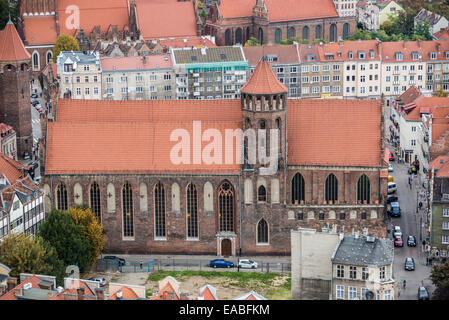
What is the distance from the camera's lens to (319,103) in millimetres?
126438

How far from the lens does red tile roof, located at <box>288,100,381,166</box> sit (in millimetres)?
123938

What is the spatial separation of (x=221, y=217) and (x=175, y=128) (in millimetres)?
12382

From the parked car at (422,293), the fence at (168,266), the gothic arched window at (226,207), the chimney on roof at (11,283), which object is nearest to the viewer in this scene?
the chimney on roof at (11,283)

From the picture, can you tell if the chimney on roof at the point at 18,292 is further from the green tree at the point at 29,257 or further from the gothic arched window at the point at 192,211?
the gothic arched window at the point at 192,211

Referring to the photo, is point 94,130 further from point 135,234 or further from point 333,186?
point 333,186

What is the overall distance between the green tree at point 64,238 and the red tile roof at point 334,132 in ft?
90.8

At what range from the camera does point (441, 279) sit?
4227 inches

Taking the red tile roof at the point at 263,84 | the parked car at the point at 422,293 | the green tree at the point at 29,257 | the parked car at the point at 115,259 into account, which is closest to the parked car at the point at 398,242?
the parked car at the point at 422,293

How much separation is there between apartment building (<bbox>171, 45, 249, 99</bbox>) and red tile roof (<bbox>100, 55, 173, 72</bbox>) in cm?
228

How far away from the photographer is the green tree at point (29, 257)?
345 ft

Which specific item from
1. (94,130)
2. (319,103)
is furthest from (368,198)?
(94,130)

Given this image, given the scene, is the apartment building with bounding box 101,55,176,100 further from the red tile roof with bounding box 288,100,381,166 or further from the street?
the red tile roof with bounding box 288,100,381,166

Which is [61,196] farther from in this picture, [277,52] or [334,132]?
[277,52]

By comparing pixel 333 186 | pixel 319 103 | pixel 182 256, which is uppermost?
pixel 319 103
